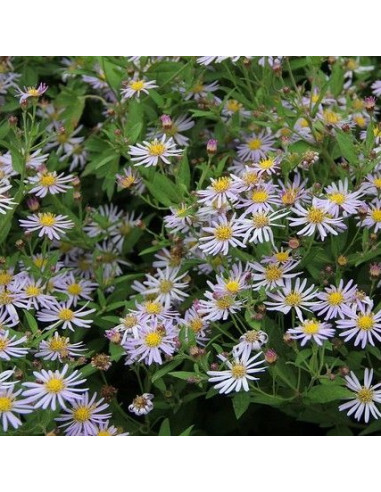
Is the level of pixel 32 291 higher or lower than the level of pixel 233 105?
lower

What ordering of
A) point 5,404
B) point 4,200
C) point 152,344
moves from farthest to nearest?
point 4,200
point 152,344
point 5,404

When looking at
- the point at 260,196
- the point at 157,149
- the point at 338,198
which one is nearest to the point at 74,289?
the point at 157,149

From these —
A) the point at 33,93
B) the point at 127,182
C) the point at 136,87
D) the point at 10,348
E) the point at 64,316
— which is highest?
the point at 136,87

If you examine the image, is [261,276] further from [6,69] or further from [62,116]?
[6,69]

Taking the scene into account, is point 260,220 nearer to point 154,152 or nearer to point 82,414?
point 154,152

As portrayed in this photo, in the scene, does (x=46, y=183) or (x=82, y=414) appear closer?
(x=82, y=414)

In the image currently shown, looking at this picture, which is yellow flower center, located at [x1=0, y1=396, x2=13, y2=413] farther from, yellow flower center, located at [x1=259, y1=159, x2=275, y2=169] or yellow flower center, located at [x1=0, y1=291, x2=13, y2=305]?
yellow flower center, located at [x1=259, y1=159, x2=275, y2=169]

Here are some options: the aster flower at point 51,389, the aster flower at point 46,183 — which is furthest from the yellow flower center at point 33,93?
the aster flower at point 51,389

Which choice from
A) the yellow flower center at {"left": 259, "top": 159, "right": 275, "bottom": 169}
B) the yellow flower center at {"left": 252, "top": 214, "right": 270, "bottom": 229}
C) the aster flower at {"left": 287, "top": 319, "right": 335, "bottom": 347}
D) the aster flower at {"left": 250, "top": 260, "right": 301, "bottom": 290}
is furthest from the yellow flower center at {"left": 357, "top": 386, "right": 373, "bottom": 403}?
the yellow flower center at {"left": 259, "top": 159, "right": 275, "bottom": 169}
